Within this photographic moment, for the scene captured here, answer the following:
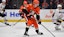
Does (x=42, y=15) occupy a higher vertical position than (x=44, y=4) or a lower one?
lower

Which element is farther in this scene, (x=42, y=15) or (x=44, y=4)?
(x=44, y=4)

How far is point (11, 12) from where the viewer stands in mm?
10961

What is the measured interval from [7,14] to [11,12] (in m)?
0.21

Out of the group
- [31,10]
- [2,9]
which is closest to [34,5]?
[31,10]

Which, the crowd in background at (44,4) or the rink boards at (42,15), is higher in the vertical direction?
the crowd in background at (44,4)

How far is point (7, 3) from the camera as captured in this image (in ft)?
36.2

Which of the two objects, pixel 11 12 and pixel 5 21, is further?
pixel 11 12

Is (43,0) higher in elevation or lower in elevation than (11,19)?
higher

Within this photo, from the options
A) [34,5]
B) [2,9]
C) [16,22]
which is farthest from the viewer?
[16,22]

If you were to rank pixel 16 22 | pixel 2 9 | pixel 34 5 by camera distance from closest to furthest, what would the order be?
pixel 34 5 < pixel 2 9 < pixel 16 22

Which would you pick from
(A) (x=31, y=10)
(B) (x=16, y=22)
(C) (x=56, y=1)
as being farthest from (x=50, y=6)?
(A) (x=31, y=10)

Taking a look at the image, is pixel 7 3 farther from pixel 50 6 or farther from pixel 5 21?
pixel 50 6

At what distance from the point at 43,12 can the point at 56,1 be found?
830mm

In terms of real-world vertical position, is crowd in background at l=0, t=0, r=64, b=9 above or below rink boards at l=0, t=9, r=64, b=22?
above
